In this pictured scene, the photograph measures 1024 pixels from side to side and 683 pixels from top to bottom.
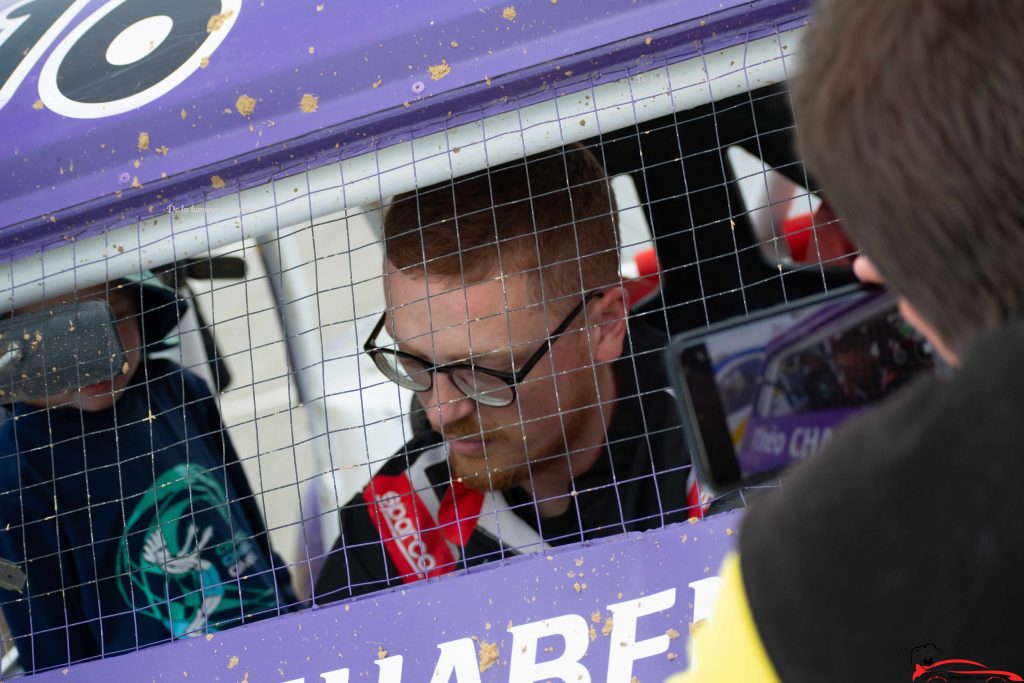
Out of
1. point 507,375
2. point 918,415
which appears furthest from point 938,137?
point 507,375

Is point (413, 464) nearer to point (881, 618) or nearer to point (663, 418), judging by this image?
point (663, 418)

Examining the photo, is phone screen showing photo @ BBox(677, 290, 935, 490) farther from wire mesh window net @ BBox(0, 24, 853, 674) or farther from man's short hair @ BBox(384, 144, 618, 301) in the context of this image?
man's short hair @ BBox(384, 144, 618, 301)

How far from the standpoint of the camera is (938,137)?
0.41 metres

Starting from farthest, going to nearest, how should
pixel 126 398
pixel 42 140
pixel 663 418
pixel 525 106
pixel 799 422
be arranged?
pixel 126 398 → pixel 663 418 → pixel 42 140 → pixel 525 106 → pixel 799 422

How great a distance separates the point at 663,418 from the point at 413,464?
15.5 inches

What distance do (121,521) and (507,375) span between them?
639 millimetres

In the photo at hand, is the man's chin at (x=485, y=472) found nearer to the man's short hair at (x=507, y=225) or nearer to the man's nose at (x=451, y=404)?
the man's nose at (x=451, y=404)

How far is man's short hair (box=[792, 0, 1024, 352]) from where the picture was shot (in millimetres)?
405

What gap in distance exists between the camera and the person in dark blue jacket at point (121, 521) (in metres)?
1.35

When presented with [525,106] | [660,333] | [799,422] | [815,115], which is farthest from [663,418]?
[815,115]

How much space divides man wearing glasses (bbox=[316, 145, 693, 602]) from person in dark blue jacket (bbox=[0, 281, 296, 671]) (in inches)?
7.7

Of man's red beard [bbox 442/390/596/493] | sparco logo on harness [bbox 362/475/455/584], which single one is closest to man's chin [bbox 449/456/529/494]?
man's red beard [bbox 442/390/596/493]

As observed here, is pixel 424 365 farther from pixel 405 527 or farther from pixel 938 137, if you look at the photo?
pixel 938 137

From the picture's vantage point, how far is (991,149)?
1.32ft
